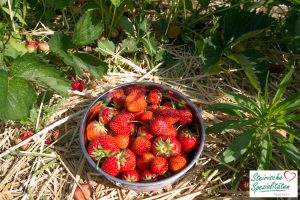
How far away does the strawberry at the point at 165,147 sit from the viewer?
1.46 m

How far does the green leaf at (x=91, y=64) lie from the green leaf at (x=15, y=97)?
29 cm

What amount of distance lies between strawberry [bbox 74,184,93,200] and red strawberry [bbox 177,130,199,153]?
0.40 m

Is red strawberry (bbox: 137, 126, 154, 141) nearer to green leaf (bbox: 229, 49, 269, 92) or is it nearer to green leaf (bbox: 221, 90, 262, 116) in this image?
green leaf (bbox: 221, 90, 262, 116)

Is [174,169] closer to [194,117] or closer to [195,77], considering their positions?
[194,117]

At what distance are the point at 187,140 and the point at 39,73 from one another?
0.65 metres

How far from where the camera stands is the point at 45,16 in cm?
197

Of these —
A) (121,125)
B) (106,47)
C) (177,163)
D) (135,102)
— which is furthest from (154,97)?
(106,47)

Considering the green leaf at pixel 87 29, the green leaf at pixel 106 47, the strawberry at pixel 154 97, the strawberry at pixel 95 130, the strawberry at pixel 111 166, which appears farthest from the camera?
the green leaf at pixel 106 47

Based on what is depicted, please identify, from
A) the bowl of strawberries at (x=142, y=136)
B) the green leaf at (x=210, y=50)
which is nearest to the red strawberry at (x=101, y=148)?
the bowl of strawberries at (x=142, y=136)

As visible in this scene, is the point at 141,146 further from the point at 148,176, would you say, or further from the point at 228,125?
the point at 228,125

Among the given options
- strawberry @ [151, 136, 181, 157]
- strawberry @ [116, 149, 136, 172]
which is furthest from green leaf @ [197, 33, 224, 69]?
strawberry @ [116, 149, 136, 172]

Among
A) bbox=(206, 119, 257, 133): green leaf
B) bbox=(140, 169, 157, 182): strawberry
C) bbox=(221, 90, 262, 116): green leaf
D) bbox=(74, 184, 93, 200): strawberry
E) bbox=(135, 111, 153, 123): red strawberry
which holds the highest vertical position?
bbox=(221, 90, 262, 116): green leaf

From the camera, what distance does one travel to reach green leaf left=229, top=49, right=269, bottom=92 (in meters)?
1.79

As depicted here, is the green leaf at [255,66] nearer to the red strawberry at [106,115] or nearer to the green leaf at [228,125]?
the green leaf at [228,125]
